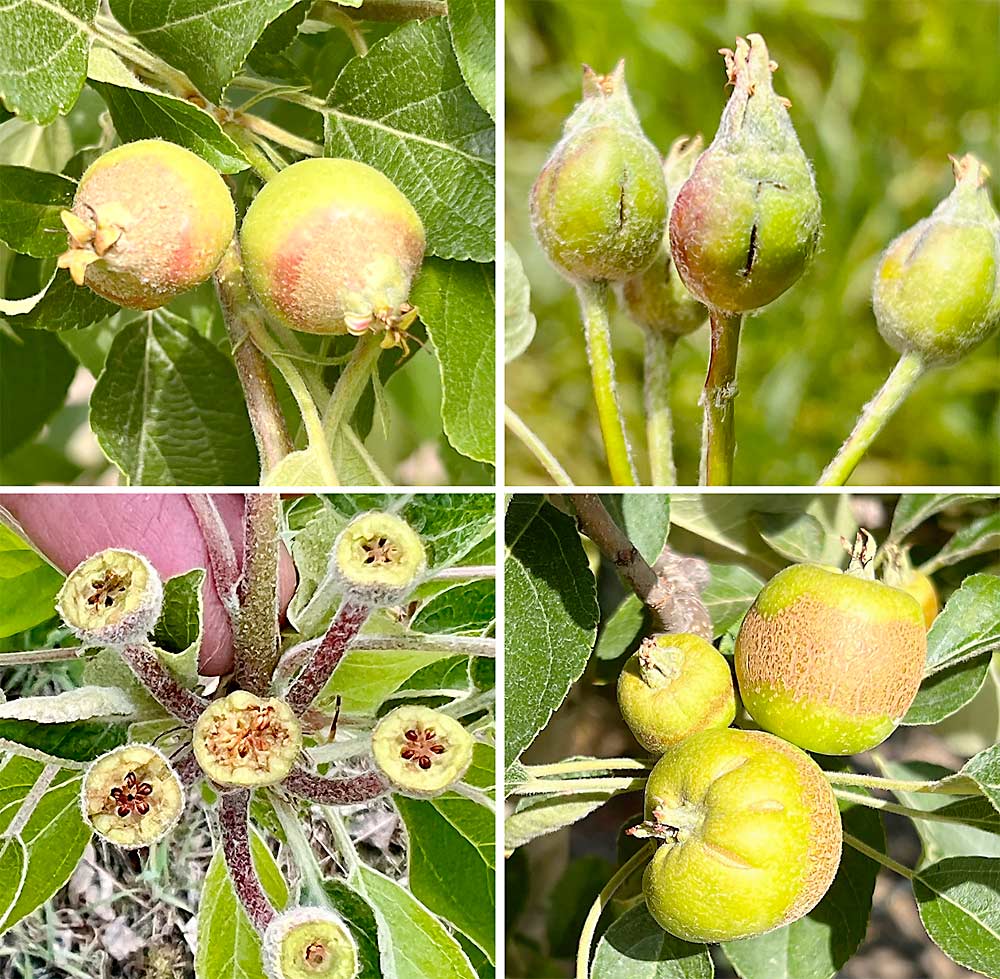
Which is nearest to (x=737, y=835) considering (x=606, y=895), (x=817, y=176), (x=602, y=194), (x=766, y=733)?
(x=766, y=733)

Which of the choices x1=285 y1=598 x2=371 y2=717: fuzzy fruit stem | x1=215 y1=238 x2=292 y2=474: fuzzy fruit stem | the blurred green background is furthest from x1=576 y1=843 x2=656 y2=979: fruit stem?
the blurred green background

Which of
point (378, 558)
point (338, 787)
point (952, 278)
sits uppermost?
point (952, 278)

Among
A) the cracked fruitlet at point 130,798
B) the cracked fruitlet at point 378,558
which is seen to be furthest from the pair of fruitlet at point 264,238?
the cracked fruitlet at point 130,798

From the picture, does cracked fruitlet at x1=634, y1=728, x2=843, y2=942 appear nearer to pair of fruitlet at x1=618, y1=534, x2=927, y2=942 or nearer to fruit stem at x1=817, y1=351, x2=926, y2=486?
pair of fruitlet at x1=618, y1=534, x2=927, y2=942

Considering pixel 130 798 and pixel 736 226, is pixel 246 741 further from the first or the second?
pixel 736 226

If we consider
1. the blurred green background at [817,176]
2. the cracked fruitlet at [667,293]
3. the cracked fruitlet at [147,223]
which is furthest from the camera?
the blurred green background at [817,176]

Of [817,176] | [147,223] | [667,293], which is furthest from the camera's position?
[817,176]

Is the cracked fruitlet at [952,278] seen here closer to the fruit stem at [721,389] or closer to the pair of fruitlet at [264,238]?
the fruit stem at [721,389]
